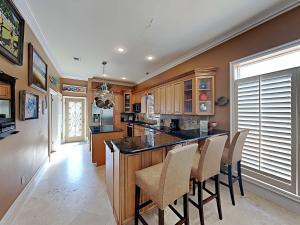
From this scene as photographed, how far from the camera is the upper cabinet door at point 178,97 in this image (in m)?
3.59

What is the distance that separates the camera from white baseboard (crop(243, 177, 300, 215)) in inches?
74.2

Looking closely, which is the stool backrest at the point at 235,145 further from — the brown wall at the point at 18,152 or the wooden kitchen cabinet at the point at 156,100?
the brown wall at the point at 18,152

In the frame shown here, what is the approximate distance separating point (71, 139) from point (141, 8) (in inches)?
241

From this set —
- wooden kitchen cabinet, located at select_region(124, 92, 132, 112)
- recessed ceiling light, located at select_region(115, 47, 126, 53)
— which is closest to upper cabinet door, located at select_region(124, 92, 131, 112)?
wooden kitchen cabinet, located at select_region(124, 92, 132, 112)

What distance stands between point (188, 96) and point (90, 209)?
300 cm

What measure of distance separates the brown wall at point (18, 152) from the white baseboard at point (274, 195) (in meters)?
3.58

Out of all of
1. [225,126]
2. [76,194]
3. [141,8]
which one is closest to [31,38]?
[141,8]

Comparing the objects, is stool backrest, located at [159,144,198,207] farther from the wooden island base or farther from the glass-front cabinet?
the glass-front cabinet

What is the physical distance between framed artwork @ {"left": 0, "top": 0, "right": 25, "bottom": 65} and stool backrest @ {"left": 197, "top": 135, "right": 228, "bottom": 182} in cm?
259

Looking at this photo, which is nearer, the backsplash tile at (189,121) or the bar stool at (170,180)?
the bar stool at (170,180)

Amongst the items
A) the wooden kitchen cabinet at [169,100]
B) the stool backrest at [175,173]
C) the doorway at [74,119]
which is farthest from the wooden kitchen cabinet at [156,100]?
the doorway at [74,119]

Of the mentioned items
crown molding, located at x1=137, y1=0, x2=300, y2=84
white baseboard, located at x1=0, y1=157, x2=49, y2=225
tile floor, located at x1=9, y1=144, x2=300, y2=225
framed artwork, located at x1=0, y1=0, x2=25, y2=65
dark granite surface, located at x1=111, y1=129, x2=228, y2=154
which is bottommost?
tile floor, located at x1=9, y1=144, x2=300, y2=225

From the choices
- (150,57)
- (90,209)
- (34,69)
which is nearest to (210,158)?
(90,209)

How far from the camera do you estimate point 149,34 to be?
266cm
